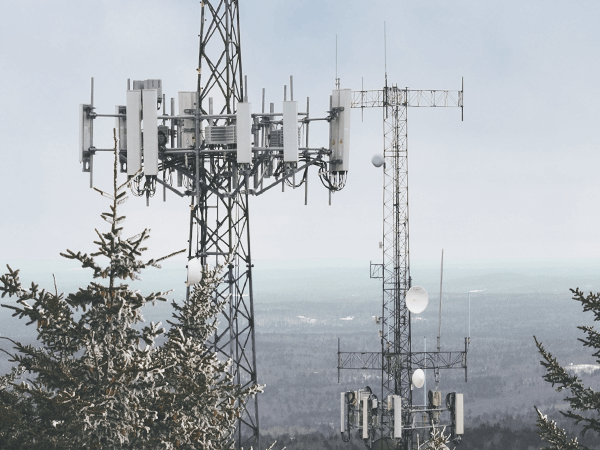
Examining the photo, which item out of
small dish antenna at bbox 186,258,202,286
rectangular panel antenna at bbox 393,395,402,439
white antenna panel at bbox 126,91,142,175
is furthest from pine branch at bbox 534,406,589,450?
rectangular panel antenna at bbox 393,395,402,439

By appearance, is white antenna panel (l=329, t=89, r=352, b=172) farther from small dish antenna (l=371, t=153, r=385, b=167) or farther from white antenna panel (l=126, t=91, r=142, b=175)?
small dish antenna (l=371, t=153, r=385, b=167)

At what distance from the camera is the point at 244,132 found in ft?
46.9

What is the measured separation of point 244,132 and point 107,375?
864 centimetres

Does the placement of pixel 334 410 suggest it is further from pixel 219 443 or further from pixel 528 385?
pixel 219 443

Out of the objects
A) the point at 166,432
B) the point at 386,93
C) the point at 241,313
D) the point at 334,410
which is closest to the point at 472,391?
the point at 334,410

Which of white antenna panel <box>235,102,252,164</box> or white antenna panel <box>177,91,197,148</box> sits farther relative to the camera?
white antenna panel <box>177,91,197,148</box>

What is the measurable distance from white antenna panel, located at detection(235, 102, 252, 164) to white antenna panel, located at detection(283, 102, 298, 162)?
2.39 ft

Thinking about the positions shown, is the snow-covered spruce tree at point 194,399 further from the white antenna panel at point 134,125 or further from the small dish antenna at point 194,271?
the white antenna panel at point 134,125

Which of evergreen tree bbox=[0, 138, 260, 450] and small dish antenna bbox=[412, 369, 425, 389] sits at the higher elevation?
evergreen tree bbox=[0, 138, 260, 450]

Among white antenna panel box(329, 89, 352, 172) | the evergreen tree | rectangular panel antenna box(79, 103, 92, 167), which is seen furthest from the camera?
white antenna panel box(329, 89, 352, 172)

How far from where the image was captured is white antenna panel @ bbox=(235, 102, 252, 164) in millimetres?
14273

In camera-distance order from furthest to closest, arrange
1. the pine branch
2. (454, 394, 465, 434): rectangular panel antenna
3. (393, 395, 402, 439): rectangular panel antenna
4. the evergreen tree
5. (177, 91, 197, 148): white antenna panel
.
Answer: (454, 394, 465, 434): rectangular panel antenna
(393, 395, 402, 439): rectangular panel antenna
(177, 91, 197, 148): white antenna panel
the pine branch
the evergreen tree

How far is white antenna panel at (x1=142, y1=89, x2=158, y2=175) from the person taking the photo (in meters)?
14.4

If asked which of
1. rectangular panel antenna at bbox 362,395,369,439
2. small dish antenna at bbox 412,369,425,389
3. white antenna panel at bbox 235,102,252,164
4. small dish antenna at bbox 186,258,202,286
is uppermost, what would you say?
white antenna panel at bbox 235,102,252,164
